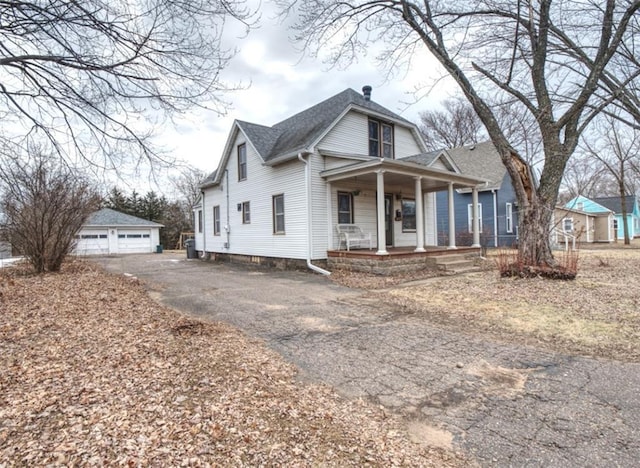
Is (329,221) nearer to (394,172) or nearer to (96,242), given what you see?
(394,172)

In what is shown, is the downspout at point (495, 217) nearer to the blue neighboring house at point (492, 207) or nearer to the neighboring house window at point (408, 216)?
the blue neighboring house at point (492, 207)

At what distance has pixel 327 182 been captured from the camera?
12000mm

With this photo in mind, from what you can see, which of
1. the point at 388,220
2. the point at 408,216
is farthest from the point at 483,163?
the point at 388,220

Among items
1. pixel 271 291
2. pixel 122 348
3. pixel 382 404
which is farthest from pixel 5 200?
pixel 382 404

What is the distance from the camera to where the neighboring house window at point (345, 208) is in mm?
12578

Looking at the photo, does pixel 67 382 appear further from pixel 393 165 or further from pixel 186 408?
pixel 393 165

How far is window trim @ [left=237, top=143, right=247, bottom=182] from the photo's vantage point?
49.2 ft

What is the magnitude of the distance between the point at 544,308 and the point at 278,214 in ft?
29.6

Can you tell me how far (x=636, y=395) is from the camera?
3.06m

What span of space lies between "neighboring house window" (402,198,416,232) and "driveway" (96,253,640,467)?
362 inches

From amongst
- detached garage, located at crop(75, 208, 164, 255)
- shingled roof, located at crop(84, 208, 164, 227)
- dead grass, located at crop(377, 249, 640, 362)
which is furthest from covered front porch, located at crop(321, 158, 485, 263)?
shingled roof, located at crop(84, 208, 164, 227)

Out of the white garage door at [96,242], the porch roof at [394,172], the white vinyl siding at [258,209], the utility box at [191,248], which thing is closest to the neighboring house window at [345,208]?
the white vinyl siding at [258,209]

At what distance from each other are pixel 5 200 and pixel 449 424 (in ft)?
39.3

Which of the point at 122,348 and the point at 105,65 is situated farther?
the point at 105,65
